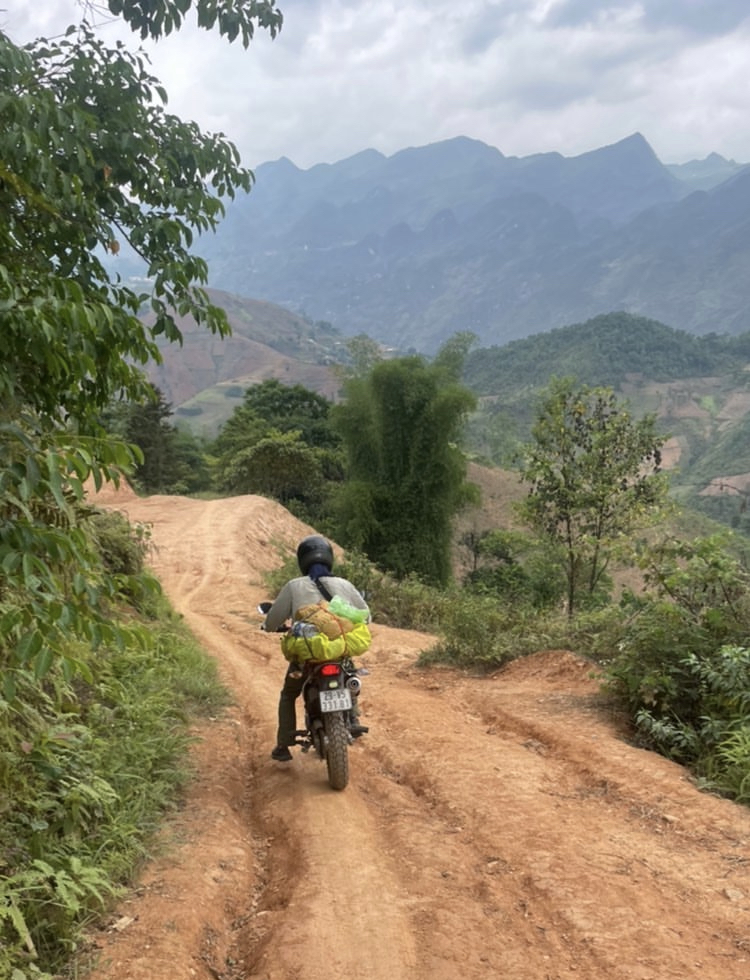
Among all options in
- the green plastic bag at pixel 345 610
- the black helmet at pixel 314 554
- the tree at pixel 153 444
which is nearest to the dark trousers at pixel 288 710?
the green plastic bag at pixel 345 610

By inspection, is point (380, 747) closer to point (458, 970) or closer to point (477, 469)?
point (458, 970)

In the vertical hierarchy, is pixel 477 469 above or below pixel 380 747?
above

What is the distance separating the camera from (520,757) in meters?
5.20

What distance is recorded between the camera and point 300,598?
16.0ft

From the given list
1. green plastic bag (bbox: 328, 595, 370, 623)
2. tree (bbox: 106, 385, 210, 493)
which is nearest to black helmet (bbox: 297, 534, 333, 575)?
green plastic bag (bbox: 328, 595, 370, 623)

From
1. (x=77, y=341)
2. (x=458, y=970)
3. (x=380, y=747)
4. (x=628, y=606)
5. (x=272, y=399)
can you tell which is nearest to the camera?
(x=77, y=341)

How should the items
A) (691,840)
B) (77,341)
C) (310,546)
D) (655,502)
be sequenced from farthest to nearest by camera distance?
(655,502) < (310,546) < (691,840) < (77,341)

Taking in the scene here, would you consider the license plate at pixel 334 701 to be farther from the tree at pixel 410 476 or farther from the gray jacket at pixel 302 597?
the tree at pixel 410 476

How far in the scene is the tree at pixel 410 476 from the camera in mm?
25609

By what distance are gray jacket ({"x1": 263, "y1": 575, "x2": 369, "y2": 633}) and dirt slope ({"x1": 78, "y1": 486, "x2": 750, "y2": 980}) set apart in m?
1.07

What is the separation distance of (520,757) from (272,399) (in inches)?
1585

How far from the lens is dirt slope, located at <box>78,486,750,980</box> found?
292cm

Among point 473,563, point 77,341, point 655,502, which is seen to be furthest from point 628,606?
point 473,563

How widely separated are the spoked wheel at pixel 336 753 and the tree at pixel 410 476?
2074 centimetres
